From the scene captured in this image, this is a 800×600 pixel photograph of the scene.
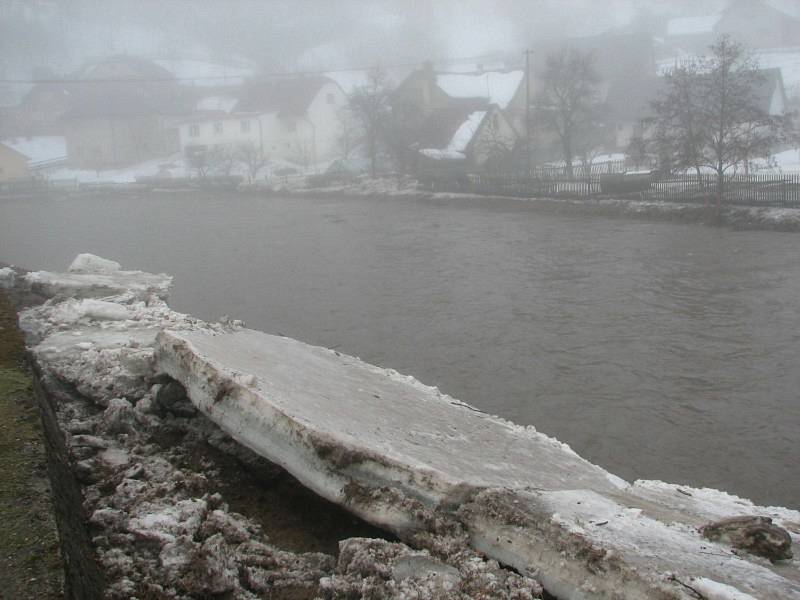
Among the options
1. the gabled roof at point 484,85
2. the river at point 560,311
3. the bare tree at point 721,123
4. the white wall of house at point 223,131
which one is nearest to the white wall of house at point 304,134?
the white wall of house at point 223,131

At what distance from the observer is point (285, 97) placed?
211 ft

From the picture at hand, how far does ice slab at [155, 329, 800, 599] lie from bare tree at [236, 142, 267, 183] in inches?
1913

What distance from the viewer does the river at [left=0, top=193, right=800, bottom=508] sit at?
8.06 metres

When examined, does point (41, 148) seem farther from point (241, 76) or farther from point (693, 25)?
point (693, 25)

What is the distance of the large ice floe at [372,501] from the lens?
2746 mm

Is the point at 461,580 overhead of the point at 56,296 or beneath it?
beneath

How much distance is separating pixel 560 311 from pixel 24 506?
38.5ft

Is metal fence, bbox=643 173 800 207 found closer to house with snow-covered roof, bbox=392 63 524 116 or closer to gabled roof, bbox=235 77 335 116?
house with snow-covered roof, bbox=392 63 524 116

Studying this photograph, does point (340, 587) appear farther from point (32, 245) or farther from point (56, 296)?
point (32, 245)

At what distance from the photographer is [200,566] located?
2867mm

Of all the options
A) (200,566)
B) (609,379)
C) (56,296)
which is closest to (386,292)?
(609,379)

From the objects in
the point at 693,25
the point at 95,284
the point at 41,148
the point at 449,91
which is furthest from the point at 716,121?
the point at 693,25

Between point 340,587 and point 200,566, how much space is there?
573mm

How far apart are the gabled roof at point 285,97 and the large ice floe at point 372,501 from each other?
59.9m
